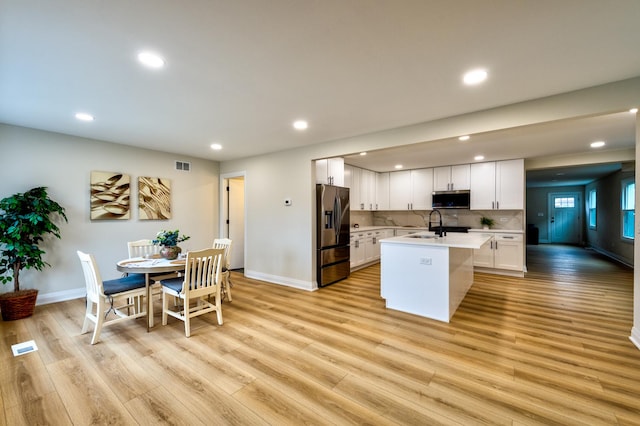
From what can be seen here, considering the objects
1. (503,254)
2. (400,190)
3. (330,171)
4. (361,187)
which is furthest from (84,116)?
(503,254)

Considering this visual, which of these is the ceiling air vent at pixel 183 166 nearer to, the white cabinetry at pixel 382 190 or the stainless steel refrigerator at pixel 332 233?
the stainless steel refrigerator at pixel 332 233

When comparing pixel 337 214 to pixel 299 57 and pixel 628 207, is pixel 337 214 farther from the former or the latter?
pixel 628 207

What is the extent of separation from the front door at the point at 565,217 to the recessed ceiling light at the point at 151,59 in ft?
46.0

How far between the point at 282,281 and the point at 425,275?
2.61m

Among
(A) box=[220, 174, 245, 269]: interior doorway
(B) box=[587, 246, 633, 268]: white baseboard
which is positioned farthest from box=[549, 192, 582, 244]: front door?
(A) box=[220, 174, 245, 269]: interior doorway

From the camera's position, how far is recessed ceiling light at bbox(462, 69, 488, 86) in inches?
88.4

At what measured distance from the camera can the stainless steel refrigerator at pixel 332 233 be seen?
466 cm

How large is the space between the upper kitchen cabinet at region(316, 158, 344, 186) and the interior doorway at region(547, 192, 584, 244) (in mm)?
10775

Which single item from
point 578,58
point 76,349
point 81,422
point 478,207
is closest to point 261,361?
point 81,422

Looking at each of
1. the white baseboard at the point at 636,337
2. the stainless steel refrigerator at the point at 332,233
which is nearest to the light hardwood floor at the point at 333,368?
the white baseboard at the point at 636,337

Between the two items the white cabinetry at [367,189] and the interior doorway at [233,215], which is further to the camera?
the white cabinetry at [367,189]

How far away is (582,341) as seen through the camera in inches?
104

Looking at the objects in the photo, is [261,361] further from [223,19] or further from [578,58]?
[578,58]

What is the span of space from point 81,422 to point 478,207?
6.66 m
